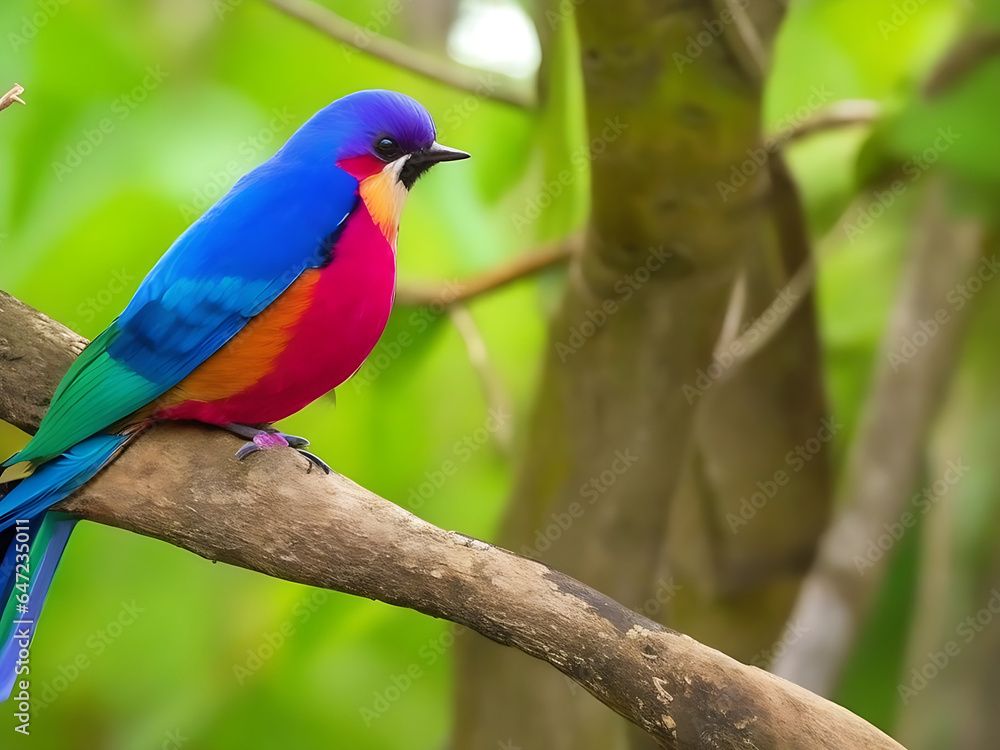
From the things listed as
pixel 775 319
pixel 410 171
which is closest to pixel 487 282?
pixel 775 319

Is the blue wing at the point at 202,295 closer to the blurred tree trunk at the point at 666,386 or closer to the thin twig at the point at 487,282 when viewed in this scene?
the blurred tree trunk at the point at 666,386

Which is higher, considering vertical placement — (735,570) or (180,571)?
(180,571)

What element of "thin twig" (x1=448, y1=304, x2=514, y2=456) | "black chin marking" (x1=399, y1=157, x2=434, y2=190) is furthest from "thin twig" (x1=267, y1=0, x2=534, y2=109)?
"black chin marking" (x1=399, y1=157, x2=434, y2=190)

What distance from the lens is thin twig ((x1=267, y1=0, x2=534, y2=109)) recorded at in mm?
1638

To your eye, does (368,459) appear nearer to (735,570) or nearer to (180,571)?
(180,571)

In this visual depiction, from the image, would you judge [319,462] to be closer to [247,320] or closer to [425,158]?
[247,320]

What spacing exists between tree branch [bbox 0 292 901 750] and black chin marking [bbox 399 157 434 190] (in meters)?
0.32

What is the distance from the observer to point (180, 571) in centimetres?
202

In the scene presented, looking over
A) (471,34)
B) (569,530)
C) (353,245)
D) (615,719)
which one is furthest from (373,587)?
(471,34)

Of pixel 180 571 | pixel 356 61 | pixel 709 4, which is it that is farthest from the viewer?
pixel 180 571

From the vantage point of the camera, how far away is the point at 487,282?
1778mm

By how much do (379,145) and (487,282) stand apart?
0.73 metres

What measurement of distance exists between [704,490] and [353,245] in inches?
54.4

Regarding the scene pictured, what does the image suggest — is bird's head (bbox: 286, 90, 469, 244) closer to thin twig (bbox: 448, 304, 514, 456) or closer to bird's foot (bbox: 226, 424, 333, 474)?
bird's foot (bbox: 226, 424, 333, 474)
